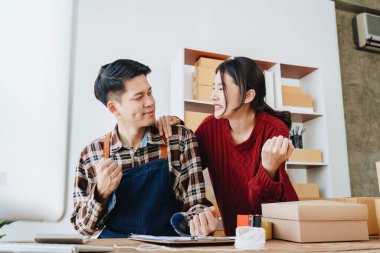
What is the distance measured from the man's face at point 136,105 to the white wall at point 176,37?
3.23 feet

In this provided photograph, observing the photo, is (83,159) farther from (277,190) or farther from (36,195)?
(277,190)

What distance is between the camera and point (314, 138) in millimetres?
2955

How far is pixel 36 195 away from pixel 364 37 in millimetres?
3476

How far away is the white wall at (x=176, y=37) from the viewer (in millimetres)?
2475

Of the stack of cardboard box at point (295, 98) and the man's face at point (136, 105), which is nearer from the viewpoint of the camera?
the man's face at point (136, 105)

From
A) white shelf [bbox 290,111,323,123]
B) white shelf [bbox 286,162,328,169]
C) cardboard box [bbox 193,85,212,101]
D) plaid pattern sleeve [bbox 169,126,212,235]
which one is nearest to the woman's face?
plaid pattern sleeve [bbox 169,126,212,235]

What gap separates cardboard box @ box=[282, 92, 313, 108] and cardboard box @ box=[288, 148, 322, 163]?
14.9 inches

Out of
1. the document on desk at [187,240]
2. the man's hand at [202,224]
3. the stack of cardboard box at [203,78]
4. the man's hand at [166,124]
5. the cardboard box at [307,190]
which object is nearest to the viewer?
the document on desk at [187,240]

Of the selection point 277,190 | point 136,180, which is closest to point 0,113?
point 136,180

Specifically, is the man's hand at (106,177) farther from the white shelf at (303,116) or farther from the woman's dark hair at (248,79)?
the white shelf at (303,116)

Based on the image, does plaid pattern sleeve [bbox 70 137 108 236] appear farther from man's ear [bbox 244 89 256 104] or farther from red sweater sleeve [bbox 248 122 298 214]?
man's ear [bbox 244 89 256 104]

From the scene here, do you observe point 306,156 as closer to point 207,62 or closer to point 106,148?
point 207,62

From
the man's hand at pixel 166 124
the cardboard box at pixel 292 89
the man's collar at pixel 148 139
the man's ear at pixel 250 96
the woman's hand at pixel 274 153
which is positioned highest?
the cardboard box at pixel 292 89

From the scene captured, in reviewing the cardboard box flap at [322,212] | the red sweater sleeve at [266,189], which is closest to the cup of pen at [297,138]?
the red sweater sleeve at [266,189]
